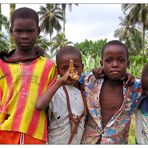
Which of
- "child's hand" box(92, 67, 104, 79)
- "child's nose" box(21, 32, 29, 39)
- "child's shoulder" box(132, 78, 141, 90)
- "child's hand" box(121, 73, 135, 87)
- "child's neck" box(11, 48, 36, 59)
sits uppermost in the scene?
"child's nose" box(21, 32, 29, 39)

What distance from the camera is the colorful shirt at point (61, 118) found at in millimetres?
2219

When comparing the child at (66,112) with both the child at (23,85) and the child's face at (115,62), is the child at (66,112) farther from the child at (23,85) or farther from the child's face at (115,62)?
the child's face at (115,62)

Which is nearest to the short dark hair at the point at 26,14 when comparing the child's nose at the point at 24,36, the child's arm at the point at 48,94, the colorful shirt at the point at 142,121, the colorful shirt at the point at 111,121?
the child's nose at the point at 24,36

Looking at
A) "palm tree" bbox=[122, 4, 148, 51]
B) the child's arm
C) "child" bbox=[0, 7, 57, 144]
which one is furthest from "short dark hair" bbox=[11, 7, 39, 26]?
"palm tree" bbox=[122, 4, 148, 51]

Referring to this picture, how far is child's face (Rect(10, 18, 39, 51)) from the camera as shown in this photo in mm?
2160

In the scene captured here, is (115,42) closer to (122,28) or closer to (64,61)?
(64,61)

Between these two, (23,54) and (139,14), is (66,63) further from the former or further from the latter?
(139,14)

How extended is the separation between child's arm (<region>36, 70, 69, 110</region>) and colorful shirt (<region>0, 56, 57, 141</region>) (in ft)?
0.17

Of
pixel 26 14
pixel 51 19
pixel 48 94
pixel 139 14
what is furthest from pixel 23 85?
pixel 51 19

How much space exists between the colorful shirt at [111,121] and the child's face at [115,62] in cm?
13

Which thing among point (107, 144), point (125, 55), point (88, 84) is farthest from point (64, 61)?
point (107, 144)

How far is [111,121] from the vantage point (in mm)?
2291

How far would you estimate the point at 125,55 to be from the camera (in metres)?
2.30

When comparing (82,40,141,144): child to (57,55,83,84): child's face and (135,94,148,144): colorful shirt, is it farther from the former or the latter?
(57,55,83,84): child's face
